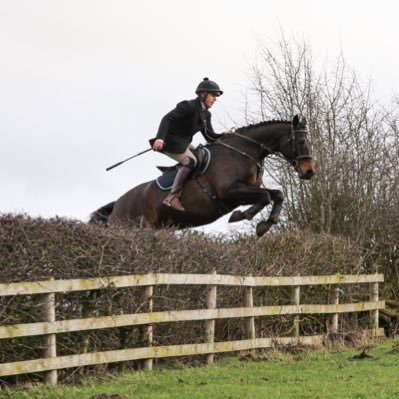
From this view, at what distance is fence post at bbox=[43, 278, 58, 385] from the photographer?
10.1 metres

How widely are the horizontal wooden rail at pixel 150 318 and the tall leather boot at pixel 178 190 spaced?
2.44 metres

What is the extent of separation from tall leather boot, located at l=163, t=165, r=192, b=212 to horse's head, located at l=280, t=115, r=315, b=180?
1685 millimetres

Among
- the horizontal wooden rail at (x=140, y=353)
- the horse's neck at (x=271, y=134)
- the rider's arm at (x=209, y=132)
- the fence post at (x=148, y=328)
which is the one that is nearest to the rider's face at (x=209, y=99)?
the rider's arm at (x=209, y=132)

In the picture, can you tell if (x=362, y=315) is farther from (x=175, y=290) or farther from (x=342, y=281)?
(x=175, y=290)

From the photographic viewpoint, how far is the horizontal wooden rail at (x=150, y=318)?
983 centimetres

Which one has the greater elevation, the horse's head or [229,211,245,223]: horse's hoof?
the horse's head

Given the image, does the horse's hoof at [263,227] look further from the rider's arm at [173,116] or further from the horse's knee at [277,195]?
the rider's arm at [173,116]

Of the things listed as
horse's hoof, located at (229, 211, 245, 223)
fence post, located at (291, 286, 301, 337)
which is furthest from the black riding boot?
fence post, located at (291, 286, 301, 337)

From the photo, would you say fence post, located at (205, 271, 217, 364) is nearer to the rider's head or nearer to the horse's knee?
the horse's knee

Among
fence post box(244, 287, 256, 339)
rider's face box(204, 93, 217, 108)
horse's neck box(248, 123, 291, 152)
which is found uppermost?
rider's face box(204, 93, 217, 108)

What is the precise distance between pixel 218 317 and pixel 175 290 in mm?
877

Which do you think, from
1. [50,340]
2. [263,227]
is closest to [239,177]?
[263,227]

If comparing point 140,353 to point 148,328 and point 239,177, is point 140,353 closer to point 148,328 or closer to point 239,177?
point 148,328

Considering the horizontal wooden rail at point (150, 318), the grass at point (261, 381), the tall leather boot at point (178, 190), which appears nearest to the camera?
the grass at point (261, 381)
